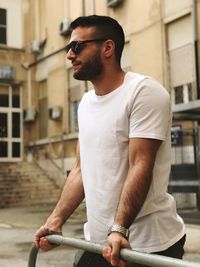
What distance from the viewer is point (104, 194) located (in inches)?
84.6

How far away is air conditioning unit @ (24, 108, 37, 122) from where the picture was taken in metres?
20.0

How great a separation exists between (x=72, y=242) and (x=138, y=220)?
0.93 feet

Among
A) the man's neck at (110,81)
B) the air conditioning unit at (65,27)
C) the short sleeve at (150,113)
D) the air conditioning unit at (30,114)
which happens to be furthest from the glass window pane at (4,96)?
the short sleeve at (150,113)

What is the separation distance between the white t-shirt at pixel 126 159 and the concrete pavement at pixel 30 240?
416 centimetres

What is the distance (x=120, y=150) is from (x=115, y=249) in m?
0.47

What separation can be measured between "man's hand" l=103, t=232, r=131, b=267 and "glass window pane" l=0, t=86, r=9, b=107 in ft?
60.6

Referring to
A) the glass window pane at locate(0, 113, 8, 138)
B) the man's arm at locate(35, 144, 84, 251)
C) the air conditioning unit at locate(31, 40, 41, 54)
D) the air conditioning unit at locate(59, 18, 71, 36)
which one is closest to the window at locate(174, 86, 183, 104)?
the air conditioning unit at locate(59, 18, 71, 36)


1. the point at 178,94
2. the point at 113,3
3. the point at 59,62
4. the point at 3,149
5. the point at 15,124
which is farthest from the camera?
the point at 15,124

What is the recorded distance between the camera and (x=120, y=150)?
212 cm

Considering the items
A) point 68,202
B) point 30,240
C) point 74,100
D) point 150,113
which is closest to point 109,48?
point 150,113

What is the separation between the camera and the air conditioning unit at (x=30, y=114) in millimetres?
19969

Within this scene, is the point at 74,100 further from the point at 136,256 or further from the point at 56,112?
the point at 136,256

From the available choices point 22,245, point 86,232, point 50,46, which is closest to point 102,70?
point 86,232

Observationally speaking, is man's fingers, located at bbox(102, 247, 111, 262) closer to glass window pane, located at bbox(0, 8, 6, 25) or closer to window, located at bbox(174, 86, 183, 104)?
window, located at bbox(174, 86, 183, 104)
